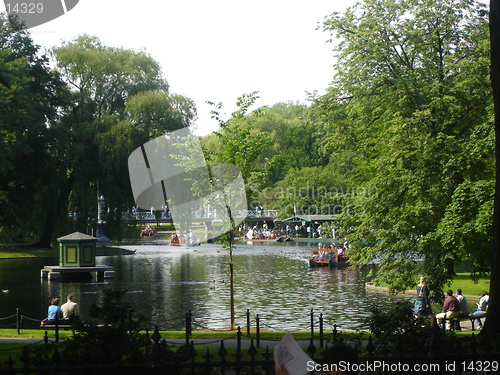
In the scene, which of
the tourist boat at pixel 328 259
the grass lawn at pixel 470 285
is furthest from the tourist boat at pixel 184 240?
the grass lawn at pixel 470 285

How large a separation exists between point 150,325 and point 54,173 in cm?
3156

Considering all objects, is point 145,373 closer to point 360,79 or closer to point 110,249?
point 360,79

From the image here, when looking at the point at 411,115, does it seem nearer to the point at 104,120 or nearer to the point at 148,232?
the point at 104,120

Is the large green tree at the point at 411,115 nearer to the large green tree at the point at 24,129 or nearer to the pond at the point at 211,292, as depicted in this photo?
the pond at the point at 211,292

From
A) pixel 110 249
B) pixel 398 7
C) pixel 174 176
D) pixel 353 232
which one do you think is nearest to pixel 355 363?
pixel 353 232

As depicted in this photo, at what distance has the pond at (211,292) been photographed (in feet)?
73.9

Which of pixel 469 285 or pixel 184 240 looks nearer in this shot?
pixel 469 285

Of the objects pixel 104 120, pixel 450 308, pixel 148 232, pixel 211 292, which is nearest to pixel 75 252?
→ pixel 211 292

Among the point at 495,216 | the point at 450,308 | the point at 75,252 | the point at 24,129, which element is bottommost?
the point at 450,308

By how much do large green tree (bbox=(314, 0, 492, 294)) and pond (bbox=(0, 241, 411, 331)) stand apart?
9.50 ft

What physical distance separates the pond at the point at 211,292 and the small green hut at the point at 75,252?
1.73 meters

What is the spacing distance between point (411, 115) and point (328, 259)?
65.4 ft

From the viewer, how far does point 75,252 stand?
37312 mm

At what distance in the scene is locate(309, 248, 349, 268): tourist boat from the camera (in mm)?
45156
